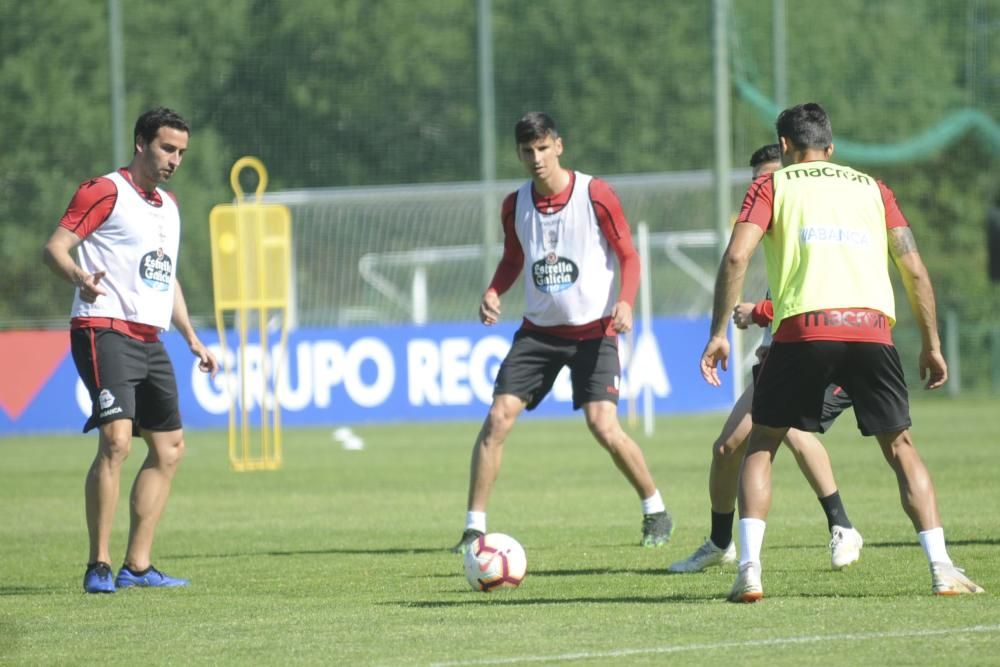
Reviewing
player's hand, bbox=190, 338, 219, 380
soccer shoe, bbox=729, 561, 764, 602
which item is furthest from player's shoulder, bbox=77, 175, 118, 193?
soccer shoe, bbox=729, 561, 764, 602

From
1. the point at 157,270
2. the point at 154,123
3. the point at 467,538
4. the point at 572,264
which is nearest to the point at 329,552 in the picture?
the point at 467,538

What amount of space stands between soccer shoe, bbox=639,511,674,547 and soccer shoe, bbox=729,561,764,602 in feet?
9.59

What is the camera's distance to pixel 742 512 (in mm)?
7727

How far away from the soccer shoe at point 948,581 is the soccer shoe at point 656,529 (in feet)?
9.92

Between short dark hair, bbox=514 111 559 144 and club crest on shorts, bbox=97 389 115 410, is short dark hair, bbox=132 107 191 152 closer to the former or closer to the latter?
club crest on shorts, bbox=97 389 115 410

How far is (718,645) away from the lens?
6.69 metres

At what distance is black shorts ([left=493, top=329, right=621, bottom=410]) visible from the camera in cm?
1086

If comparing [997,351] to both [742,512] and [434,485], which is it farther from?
[742,512]

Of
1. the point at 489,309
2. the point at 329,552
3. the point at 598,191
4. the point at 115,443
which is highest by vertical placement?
Result: the point at 598,191

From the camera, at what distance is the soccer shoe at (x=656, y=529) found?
10656 millimetres

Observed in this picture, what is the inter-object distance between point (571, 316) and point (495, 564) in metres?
2.66

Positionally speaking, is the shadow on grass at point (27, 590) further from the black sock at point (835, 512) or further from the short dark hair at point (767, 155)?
the short dark hair at point (767, 155)

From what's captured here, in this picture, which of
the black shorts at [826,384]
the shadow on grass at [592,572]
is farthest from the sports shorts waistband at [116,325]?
the black shorts at [826,384]

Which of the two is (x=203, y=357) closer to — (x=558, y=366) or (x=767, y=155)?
(x=558, y=366)
